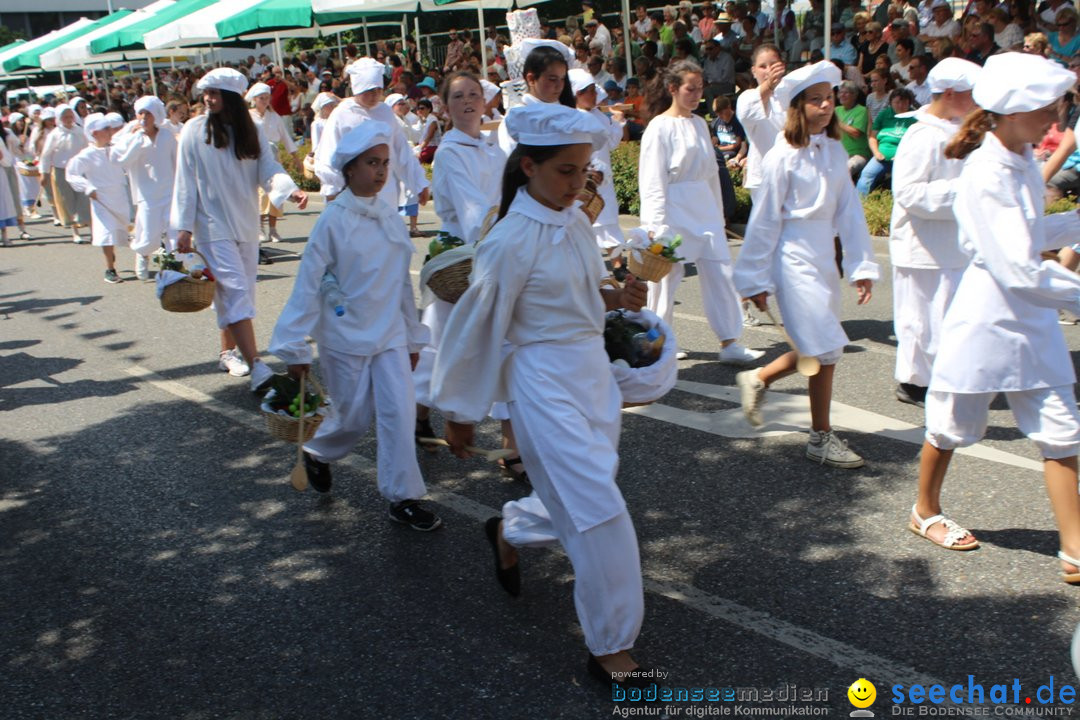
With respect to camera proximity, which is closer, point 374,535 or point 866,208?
point 374,535

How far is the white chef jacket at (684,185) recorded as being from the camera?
742 centimetres

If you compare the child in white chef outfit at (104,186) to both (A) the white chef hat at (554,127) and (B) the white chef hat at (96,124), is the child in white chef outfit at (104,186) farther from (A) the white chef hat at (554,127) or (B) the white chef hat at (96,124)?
(A) the white chef hat at (554,127)

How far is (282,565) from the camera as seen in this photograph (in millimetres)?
4844

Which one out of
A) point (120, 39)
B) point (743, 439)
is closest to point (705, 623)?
point (743, 439)

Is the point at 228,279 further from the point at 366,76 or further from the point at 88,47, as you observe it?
the point at 88,47

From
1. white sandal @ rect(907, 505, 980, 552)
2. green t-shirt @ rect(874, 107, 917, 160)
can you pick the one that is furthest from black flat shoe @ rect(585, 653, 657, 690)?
green t-shirt @ rect(874, 107, 917, 160)

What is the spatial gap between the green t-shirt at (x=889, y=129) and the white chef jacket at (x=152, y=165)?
307 inches

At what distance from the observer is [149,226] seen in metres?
12.0

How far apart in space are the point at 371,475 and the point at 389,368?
979 millimetres

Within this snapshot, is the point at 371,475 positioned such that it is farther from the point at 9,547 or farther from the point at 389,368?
the point at 9,547

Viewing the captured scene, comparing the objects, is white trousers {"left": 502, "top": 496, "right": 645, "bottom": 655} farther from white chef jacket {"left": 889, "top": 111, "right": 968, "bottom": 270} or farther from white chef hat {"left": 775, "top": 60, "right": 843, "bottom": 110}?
white chef jacket {"left": 889, "top": 111, "right": 968, "bottom": 270}

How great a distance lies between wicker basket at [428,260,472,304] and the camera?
4.87m

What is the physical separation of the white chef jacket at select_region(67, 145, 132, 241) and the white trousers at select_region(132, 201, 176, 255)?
1177mm

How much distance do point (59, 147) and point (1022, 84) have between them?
1697 centimetres
